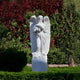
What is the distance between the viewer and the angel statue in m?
10.0

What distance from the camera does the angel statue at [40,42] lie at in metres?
10.0

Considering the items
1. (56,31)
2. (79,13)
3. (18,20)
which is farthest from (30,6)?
(79,13)

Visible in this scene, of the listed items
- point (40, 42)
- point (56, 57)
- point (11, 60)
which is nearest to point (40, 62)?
point (40, 42)

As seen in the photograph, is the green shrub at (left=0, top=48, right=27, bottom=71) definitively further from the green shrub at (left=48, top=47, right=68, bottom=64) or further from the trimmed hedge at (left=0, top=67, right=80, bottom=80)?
the green shrub at (left=48, top=47, right=68, bottom=64)

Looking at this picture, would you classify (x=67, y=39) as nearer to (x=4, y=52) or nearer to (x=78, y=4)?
(x=78, y=4)

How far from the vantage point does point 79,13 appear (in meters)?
16.2

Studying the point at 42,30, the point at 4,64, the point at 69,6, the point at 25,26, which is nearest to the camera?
the point at 42,30

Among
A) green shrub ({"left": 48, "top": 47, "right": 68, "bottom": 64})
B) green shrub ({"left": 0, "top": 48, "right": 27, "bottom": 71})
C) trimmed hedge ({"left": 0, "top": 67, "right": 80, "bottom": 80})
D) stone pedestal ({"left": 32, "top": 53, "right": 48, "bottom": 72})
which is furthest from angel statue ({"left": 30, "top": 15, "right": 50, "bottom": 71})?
green shrub ({"left": 48, "top": 47, "right": 68, "bottom": 64})

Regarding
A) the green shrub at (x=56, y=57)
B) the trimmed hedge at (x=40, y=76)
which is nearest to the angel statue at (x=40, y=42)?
the trimmed hedge at (x=40, y=76)

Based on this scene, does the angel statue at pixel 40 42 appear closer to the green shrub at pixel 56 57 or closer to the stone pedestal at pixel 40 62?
the stone pedestal at pixel 40 62

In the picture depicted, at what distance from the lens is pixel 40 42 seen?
402 inches

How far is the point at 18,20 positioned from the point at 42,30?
323 inches

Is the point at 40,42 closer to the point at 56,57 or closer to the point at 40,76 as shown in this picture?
the point at 40,76

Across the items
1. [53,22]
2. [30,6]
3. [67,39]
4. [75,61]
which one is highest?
[30,6]
